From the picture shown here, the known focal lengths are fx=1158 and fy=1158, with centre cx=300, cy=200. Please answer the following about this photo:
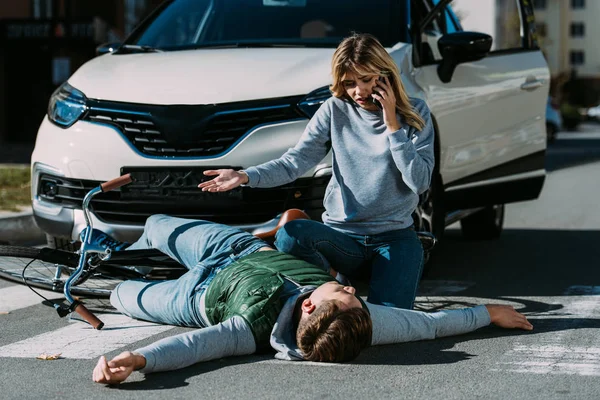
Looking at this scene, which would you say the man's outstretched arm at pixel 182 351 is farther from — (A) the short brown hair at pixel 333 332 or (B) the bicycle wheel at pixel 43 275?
(B) the bicycle wheel at pixel 43 275

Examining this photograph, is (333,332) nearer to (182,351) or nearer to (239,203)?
(182,351)

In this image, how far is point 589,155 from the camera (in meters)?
26.5

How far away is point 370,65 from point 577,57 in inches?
4230

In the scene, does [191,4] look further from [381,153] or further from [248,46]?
[381,153]

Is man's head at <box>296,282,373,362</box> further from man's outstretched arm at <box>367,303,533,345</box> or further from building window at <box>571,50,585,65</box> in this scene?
building window at <box>571,50,585,65</box>

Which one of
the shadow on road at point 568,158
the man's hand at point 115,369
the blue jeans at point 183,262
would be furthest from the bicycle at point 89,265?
the shadow on road at point 568,158

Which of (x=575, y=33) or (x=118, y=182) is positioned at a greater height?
(x=118, y=182)

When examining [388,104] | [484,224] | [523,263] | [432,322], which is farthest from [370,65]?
[484,224]

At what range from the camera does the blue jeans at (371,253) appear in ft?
17.4

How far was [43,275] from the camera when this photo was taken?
19.4 feet

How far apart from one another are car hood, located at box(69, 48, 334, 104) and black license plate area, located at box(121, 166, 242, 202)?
37 centimetres

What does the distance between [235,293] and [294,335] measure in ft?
1.02

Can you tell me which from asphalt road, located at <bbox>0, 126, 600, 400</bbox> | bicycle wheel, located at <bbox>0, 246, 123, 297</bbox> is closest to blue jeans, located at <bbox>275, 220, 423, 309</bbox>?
asphalt road, located at <bbox>0, 126, 600, 400</bbox>

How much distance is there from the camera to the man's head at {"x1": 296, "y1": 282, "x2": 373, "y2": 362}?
174 inches
